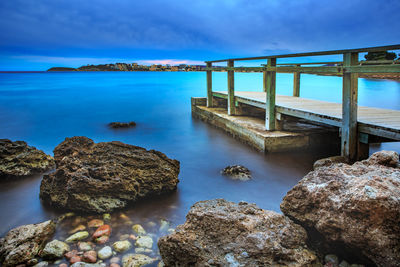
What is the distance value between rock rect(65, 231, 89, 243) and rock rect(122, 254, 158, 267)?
2.35 feet

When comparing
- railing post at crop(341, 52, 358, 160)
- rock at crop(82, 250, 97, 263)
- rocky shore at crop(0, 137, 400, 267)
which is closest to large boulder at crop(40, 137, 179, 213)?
rocky shore at crop(0, 137, 400, 267)

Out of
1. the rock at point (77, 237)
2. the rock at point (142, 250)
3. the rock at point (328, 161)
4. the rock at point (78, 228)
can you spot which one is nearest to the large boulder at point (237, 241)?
the rock at point (142, 250)

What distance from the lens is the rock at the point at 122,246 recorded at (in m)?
3.61

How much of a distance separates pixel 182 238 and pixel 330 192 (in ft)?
4.45

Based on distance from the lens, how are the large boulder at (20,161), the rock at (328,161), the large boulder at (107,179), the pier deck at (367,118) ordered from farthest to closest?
1. the large boulder at (20,161)
2. the rock at (328,161)
3. the pier deck at (367,118)
4. the large boulder at (107,179)

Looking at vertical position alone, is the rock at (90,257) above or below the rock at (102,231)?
below

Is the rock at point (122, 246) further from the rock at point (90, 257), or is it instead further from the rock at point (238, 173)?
the rock at point (238, 173)

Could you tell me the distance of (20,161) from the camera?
628 cm

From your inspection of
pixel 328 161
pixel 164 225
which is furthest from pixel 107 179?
pixel 328 161

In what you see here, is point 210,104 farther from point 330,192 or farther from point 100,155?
point 330,192

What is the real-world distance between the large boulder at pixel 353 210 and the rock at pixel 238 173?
2.90m

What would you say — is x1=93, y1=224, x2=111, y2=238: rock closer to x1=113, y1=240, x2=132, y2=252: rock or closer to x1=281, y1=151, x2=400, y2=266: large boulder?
x1=113, y1=240, x2=132, y2=252: rock

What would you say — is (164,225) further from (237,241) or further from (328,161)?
(328,161)

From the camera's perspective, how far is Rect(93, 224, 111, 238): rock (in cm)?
389
